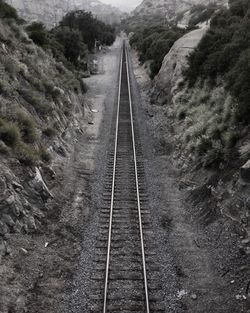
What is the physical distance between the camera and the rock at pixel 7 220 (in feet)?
42.6

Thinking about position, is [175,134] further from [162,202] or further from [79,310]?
[79,310]

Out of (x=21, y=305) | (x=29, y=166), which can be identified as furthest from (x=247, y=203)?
(x=29, y=166)

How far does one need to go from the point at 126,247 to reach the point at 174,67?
81.0ft

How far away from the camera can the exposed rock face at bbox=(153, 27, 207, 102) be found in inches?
1291

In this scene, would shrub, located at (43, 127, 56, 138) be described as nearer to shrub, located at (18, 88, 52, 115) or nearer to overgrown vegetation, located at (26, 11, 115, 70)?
shrub, located at (18, 88, 52, 115)

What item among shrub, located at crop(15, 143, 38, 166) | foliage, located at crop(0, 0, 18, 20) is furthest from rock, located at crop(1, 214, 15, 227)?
foliage, located at crop(0, 0, 18, 20)

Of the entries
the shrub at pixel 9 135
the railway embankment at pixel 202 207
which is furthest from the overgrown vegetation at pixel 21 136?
the railway embankment at pixel 202 207

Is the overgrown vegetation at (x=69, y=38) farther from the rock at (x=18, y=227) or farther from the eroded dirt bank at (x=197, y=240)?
the rock at (x=18, y=227)

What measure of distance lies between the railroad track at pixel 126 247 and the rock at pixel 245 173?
3.91 m

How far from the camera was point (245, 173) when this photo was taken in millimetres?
14391

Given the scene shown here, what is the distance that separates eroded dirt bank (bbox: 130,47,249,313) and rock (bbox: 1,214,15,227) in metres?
5.17

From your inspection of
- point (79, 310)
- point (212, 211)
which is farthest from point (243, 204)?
point (79, 310)

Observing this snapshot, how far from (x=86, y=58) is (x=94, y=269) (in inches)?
1795

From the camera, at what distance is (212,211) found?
15102 millimetres
